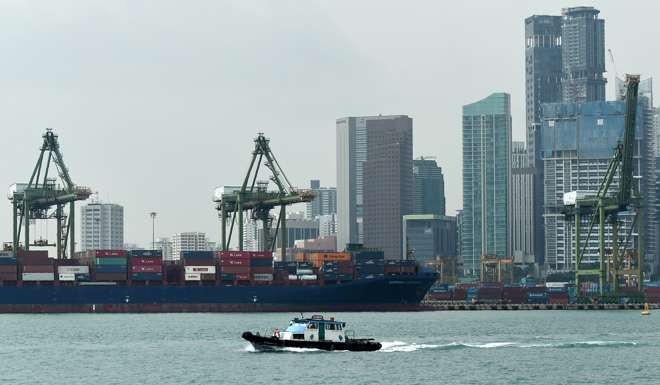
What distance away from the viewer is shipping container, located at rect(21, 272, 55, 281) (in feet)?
469

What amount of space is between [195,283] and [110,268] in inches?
352

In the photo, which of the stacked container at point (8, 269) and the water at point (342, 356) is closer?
the water at point (342, 356)

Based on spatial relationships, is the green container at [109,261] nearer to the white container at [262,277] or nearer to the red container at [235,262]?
the red container at [235,262]

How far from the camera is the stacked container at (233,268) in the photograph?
148 metres

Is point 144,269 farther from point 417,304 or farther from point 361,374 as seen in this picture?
point 361,374

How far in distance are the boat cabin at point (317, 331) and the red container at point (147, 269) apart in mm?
64244

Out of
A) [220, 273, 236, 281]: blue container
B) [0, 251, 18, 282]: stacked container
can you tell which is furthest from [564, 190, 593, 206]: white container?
[0, 251, 18, 282]: stacked container

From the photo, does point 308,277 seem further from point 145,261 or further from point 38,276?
point 38,276

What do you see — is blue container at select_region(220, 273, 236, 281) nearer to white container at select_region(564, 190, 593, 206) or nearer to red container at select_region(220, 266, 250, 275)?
red container at select_region(220, 266, 250, 275)

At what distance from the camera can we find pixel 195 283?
148 metres

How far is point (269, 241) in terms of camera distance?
161 meters

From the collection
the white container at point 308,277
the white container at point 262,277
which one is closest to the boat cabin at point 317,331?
the white container at point 262,277

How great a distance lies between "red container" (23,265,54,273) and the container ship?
99mm

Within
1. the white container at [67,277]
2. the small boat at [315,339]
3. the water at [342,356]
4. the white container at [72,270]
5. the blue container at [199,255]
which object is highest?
the blue container at [199,255]
